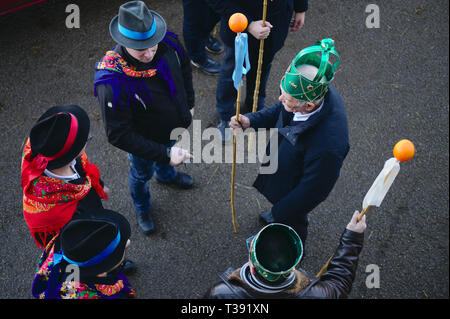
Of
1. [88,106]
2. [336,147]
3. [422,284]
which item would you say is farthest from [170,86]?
[422,284]

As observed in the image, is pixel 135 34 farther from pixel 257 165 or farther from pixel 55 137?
pixel 257 165

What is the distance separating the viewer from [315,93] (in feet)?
Result: 6.98

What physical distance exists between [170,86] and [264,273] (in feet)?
5.01

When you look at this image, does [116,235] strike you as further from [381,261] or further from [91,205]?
[381,261]

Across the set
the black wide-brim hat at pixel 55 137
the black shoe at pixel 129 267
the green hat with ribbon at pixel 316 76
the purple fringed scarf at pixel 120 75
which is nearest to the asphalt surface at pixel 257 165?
the black shoe at pixel 129 267

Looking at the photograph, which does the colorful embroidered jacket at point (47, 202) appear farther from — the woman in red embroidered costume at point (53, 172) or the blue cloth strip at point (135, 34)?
the blue cloth strip at point (135, 34)

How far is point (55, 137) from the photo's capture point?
83.7 inches

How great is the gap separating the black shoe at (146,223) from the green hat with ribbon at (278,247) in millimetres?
1697

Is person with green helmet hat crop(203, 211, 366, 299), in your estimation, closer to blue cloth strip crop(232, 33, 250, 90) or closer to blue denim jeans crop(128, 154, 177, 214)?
blue cloth strip crop(232, 33, 250, 90)

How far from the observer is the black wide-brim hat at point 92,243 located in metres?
1.90

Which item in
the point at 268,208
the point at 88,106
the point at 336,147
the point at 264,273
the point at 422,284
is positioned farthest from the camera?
the point at 88,106

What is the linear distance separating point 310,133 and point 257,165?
174 cm

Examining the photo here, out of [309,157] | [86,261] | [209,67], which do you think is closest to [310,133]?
[309,157]

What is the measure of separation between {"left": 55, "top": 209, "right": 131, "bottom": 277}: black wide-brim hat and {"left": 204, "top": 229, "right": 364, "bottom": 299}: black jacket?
0.60 meters
